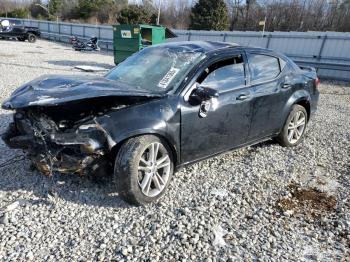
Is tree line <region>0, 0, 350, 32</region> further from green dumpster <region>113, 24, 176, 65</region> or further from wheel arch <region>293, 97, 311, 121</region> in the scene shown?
wheel arch <region>293, 97, 311, 121</region>

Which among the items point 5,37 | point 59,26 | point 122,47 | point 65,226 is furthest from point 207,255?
point 59,26

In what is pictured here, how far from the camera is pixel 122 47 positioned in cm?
1412

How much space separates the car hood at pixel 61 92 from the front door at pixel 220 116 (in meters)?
0.55

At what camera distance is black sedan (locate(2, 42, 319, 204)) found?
10.1ft

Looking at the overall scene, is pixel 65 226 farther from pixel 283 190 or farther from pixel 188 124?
pixel 283 190

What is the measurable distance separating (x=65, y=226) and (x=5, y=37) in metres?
27.3

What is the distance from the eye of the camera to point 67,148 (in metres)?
3.08

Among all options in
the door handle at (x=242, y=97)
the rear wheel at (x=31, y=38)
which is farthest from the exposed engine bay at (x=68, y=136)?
the rear wheel at (x=31, y=38)

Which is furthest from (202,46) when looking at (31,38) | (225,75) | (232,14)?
(232,14)

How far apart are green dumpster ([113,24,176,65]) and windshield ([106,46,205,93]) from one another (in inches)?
375

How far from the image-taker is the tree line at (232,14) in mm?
31812

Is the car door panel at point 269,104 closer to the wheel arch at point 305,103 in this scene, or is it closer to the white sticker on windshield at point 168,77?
the wheel arch at point 305,103

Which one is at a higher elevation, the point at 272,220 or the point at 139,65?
the point at 139,65

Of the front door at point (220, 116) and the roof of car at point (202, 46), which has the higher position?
the roof of car at point (202, 46)
